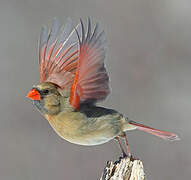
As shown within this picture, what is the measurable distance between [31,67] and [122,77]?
1.02 meters

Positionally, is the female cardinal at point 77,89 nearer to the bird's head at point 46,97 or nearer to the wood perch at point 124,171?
the bird's head at point 46,97

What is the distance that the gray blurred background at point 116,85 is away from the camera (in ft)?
16.8

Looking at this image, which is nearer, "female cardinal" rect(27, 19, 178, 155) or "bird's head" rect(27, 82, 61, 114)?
"female cardinal" rect(27, 19, 178, 155)

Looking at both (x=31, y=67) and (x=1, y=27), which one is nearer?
(x=31, y=67)

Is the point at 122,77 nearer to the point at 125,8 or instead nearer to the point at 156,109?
the point at 156,109

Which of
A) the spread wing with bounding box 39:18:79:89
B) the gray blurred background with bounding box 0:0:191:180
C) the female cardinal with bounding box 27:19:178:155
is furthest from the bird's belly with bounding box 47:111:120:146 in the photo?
the gray blurred background with bounding box 0:0:191:180

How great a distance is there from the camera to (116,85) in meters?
5.47

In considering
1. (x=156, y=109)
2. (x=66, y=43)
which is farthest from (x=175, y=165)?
(x=66, y=43)

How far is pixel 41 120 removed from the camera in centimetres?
528

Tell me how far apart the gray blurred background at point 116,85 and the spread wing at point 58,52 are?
2.16 m

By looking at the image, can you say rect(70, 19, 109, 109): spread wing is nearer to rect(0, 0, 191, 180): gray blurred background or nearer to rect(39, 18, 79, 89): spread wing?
rect(39, 18, 79, 89): spread wing

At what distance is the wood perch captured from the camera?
2213 mm

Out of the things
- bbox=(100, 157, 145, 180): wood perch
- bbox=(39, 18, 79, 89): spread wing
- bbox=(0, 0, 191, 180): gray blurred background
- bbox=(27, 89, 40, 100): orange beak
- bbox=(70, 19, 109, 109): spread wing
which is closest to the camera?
bbox=(100, 157, 145, 180): wood perch

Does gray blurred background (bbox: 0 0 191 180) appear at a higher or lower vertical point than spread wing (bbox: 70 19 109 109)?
lower
